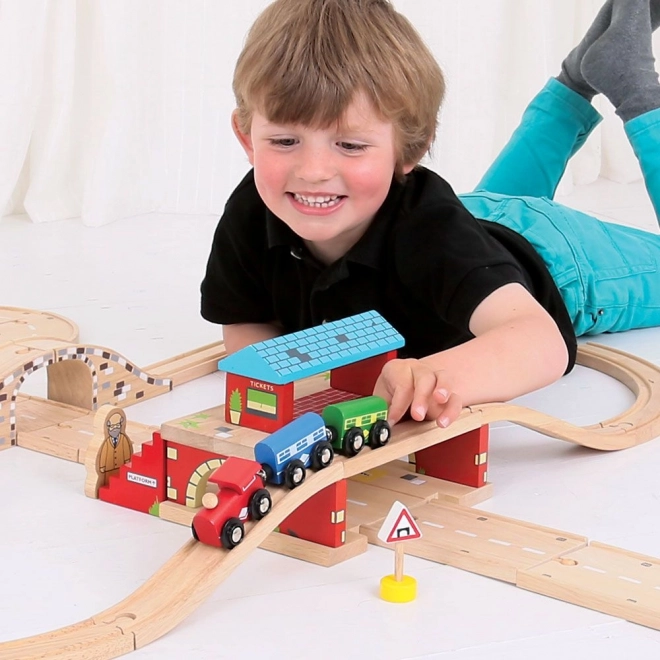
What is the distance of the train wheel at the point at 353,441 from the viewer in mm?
890

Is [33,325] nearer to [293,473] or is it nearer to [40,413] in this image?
[40,413]

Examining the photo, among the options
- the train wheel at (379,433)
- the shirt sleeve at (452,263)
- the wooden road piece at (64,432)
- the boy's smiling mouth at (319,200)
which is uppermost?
the boy's smiling mouth at (319,200)

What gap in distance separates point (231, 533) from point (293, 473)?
0.07 meters

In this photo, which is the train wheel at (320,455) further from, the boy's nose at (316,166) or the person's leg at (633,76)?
the person's leg at (633,76)

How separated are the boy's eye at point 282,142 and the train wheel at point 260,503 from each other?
39 cm

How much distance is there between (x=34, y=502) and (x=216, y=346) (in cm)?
48

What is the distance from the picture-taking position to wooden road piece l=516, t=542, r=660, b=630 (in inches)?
32.0

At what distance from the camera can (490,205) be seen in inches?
58.6

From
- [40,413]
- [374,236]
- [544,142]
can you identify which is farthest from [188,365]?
[544,142]

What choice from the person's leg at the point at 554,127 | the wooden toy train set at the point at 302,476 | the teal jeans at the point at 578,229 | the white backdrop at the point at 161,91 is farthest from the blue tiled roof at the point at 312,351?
the white backdrop at the point at 161,91

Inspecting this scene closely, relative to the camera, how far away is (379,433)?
0.92 meters

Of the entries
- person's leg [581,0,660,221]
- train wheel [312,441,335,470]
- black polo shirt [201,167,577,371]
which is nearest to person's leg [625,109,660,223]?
person's leg [581,0,660,221]

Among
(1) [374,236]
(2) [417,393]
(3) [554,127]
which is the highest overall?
(3) [554,127]

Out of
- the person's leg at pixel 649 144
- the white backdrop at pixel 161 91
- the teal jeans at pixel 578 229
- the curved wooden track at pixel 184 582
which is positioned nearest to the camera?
the curved wooden track at pixel 184 582
